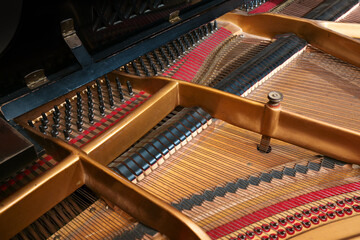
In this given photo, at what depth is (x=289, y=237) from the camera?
6.11 feet

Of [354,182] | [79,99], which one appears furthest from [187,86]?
[354,182]

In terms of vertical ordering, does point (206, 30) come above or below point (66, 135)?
above

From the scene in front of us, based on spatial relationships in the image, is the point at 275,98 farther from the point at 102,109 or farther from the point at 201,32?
the point at 201,32

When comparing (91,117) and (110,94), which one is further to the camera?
(110,94)

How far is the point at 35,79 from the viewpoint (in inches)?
87.0

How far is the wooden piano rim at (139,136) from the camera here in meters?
1.61

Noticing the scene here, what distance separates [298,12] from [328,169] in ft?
7.84

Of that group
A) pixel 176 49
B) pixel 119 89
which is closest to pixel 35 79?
pixel 119 89

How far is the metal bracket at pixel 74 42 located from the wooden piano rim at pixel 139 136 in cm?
42

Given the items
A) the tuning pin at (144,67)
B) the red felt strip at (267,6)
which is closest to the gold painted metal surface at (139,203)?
the tuning pin at (144,67)

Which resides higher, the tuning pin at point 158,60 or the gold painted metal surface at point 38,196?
the tuning pin at point 158,60

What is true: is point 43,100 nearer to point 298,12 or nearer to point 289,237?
point 289,237

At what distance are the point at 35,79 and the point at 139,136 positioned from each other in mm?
775

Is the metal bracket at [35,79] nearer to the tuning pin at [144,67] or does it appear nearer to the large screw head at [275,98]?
the tuning pin at [144,67]
